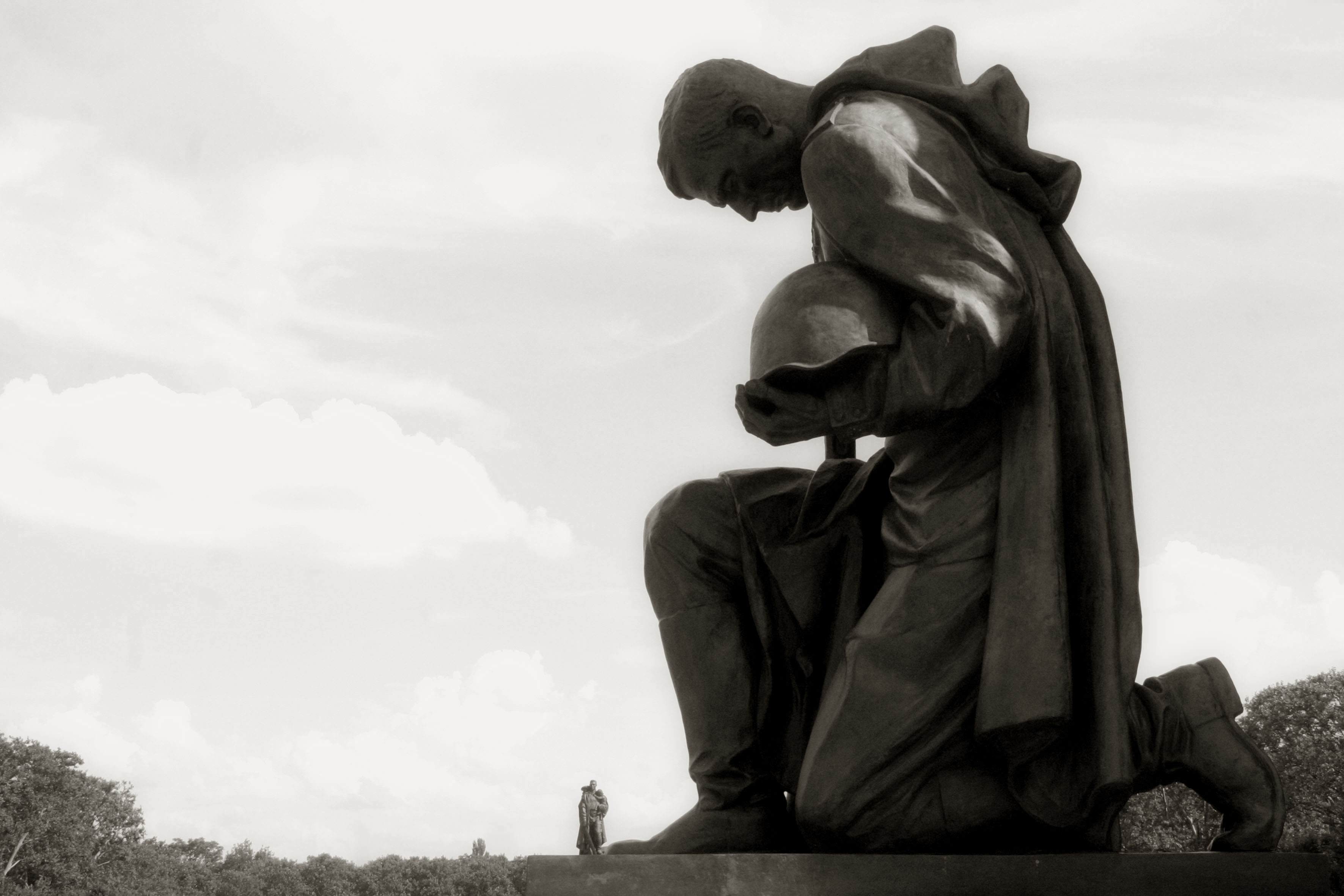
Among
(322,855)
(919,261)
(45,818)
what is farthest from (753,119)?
(322,855)

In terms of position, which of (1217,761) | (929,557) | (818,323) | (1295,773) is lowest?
(1217,761)

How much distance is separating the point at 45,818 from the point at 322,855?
36.0 m

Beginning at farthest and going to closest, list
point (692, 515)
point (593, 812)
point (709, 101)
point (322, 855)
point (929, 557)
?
point (322, 855), point (593, 812), point (709, 101), point (692, 515), point (929, 557)

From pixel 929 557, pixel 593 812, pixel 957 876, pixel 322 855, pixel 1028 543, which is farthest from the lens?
pixel 322 855

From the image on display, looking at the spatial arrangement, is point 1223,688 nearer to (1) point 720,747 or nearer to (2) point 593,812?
(1) point 720,747

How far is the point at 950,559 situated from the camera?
12.0ft

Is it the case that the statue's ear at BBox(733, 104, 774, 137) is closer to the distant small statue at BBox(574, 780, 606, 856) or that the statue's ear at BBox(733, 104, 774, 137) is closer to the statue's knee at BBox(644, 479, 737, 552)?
the statue's knee at BBox(644, 479, 737, 552)

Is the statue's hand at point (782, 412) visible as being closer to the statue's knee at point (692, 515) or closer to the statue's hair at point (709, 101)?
the statue's knee at point (692, 515)

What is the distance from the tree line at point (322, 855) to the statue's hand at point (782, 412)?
4.31ft

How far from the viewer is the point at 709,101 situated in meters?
4.14

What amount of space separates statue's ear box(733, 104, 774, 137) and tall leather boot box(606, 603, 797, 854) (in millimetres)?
1351

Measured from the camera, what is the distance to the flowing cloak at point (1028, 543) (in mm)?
3480

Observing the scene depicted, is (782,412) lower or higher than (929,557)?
higher

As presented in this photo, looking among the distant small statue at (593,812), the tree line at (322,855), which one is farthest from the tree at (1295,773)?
the distant small statue at (593,812)
